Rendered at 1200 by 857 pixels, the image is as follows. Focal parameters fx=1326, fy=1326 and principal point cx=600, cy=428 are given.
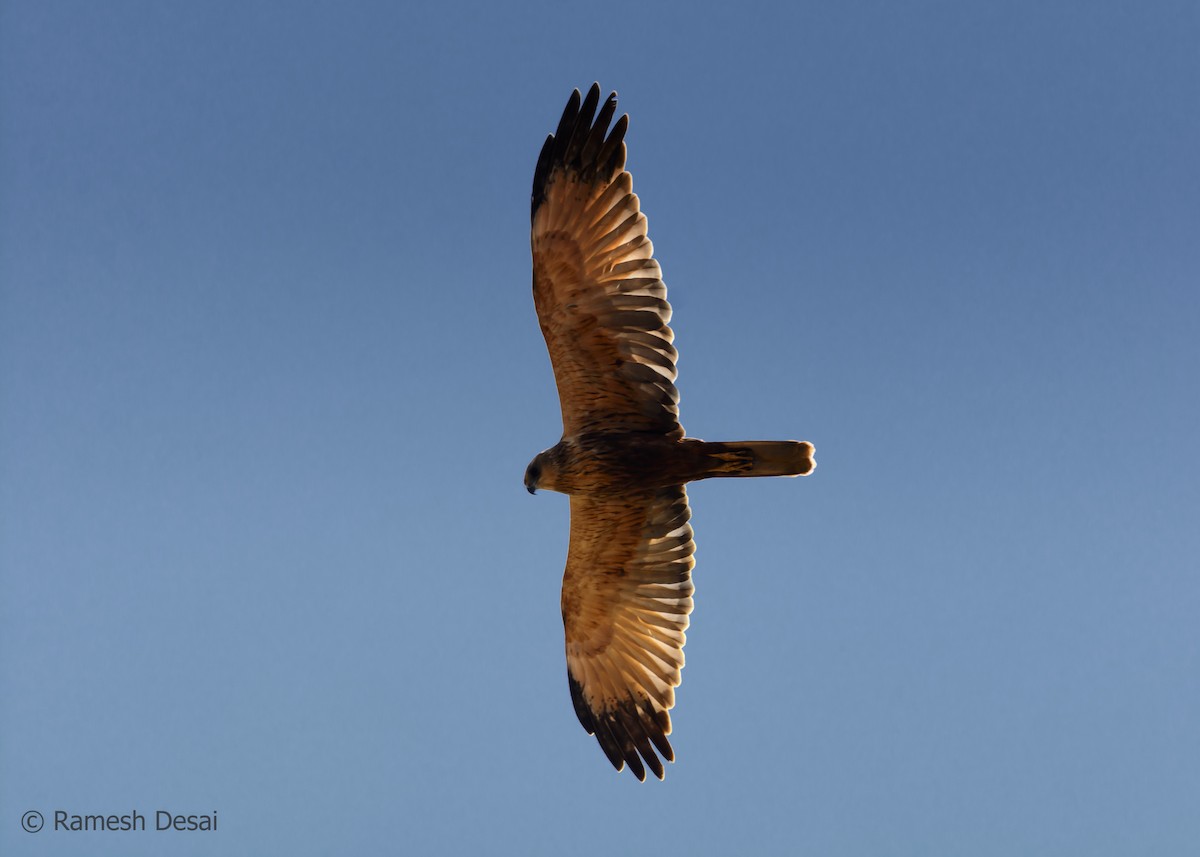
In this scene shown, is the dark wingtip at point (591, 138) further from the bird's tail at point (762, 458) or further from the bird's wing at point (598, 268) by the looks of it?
the bird's tail at point (762, 458)

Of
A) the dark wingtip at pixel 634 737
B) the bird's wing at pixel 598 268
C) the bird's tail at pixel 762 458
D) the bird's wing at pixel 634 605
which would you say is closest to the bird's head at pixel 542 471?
the bird's wing at pixel 634 605

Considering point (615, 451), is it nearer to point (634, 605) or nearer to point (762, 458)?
point (762, 458)

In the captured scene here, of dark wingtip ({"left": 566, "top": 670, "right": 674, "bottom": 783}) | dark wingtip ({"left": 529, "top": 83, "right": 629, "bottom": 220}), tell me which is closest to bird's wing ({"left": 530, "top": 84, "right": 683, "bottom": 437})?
dark wingtip ({"left": 529, "top": 83, "right": 629, "bottom": 220})

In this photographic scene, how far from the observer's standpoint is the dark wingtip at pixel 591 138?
1017 cm

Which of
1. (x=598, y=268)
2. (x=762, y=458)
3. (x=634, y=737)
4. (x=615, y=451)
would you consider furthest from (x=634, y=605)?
(x=598, y=268)

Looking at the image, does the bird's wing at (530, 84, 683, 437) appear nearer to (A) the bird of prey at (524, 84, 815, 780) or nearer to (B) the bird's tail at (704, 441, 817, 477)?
(A) the bird of prey at (524, 84, 815, 780)

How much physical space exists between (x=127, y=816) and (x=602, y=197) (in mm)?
8759

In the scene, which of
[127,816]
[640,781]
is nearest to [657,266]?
[640,781]

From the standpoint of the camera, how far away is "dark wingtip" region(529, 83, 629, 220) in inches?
400

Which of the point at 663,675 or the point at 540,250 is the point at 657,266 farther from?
the point at 663,675

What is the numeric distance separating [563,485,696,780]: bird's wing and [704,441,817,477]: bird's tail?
868 millimetres

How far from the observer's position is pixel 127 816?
558 inches

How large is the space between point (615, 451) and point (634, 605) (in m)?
1.56

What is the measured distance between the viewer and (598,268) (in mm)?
10266
